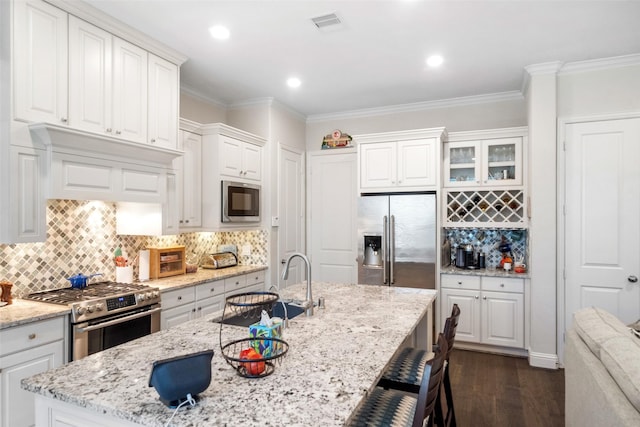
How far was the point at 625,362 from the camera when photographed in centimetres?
154

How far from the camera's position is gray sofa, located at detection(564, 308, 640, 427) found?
56.1 inches

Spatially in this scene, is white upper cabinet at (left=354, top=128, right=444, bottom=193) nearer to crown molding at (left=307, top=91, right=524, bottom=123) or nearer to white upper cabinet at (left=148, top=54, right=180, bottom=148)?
crown molding at (left=307, top=91, right=524, bottom=123)

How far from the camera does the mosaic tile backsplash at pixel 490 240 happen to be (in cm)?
434

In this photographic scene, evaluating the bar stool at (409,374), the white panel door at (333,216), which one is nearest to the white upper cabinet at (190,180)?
the white panel door at (333,216)

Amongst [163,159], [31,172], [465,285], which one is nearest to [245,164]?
[163,159]

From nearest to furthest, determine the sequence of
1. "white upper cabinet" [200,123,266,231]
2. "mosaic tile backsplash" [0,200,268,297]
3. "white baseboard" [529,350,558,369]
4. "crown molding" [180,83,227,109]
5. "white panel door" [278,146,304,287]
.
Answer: "mosaic tile backsplash" [0,200,268,297] < "white baseboard" [529,350,558,369] < "white upper cabinet" [200,123,266,231] < "crown molding" [180,83,227,109] < "white panel door" [278,146,304,287]

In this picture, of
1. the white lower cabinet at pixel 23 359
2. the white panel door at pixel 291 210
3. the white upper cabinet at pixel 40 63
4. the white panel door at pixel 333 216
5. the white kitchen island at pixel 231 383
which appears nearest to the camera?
the white kitchen island at pixel 231 383

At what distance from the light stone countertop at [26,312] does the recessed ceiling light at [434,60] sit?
3395 millimetres

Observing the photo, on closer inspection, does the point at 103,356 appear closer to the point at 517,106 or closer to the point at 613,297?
the point at 613,297

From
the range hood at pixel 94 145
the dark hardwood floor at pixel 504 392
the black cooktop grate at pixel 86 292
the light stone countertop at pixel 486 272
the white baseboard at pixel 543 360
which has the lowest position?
the dark hardwood floor at pixel 504 392

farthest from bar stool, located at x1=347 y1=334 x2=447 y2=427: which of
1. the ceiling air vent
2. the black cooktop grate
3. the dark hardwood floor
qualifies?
the ceiling air vent

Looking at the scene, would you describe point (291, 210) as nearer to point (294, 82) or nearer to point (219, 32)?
point (294, 82)

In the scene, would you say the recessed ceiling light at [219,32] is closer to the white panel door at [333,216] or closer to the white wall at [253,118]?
the white wall at [253,118]

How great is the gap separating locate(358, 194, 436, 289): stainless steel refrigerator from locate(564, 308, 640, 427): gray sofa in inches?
76.9
